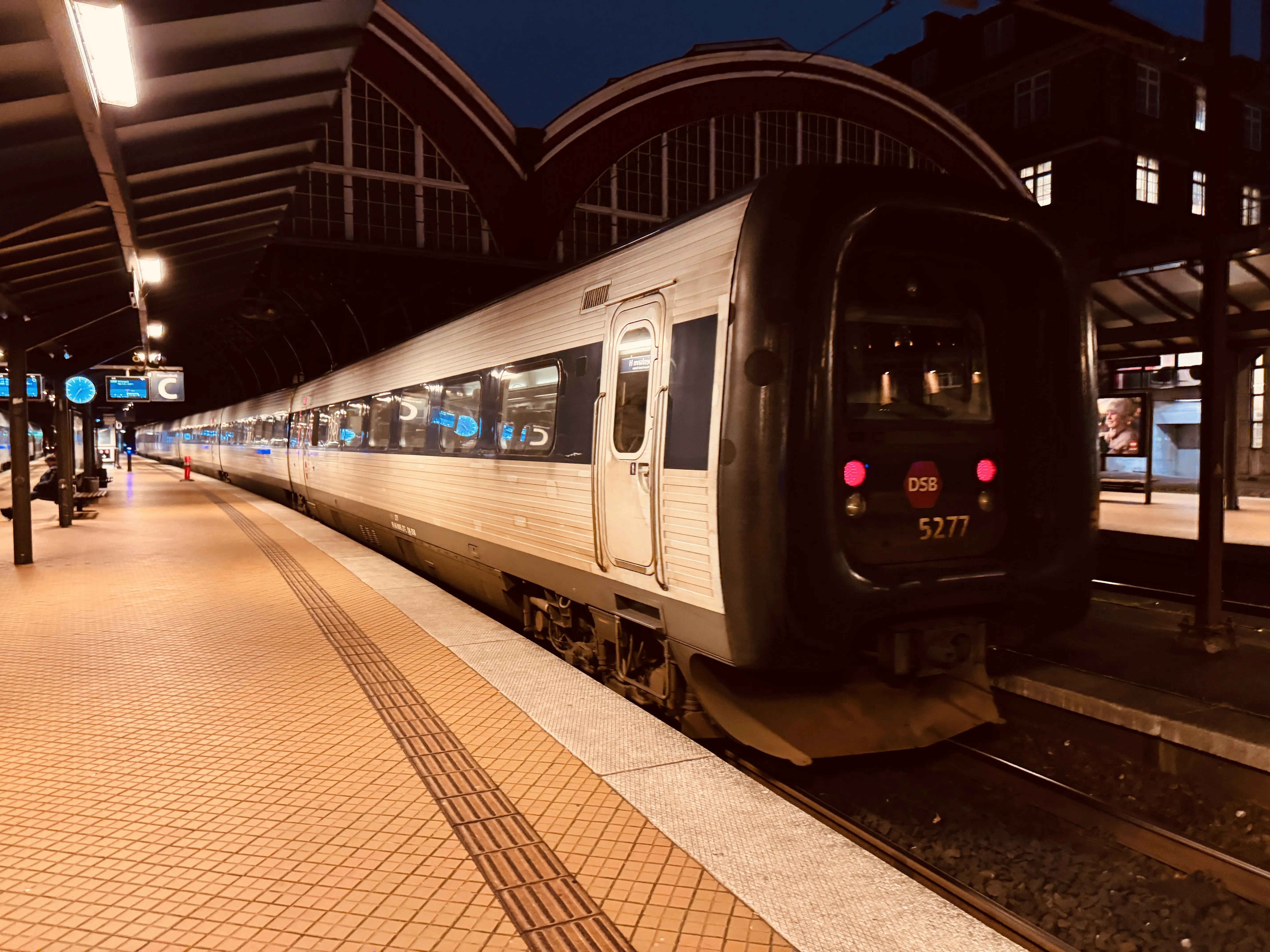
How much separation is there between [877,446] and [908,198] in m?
1.26

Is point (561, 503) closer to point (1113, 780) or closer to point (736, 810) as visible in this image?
point (736, 810)

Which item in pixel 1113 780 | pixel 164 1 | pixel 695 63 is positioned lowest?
pixel 1113 780

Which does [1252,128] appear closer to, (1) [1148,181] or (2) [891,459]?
(1) [1148,181]

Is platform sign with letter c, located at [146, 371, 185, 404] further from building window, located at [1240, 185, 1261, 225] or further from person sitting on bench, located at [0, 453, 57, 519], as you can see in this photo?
building window, located at [1240, 185, 1261, 225]

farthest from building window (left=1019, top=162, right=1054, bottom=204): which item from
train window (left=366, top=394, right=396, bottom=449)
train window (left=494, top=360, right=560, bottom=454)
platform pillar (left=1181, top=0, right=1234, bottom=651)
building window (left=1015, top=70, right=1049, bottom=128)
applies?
train window (left=494, top=360, right=560, bottom=454)

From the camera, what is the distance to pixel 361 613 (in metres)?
7.76

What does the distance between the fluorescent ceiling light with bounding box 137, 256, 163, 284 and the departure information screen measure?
59.6 feet

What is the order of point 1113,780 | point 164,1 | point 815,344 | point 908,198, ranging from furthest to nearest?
point 164,1 → point 1113,780 → point 908,198 → point 815,344

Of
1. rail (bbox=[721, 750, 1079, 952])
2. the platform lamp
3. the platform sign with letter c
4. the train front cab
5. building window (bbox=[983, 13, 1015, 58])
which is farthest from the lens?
building window (bbox=[983, 13, 1015, 58])

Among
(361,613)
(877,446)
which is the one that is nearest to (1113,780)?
(877,446)

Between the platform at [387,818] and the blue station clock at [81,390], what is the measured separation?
10848mm

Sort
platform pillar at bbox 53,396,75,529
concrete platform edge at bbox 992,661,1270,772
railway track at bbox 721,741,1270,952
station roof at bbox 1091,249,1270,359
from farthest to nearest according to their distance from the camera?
platform pillar at bbox 53,396,75,529
station roof at bbox 1091,249,1270,359
concrete platform edge at bbox 992,661,1270,772
railway track at bbox 721,741,1270,952

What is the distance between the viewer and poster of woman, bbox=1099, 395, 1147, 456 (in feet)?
52.5

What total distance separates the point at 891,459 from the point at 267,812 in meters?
3.35
